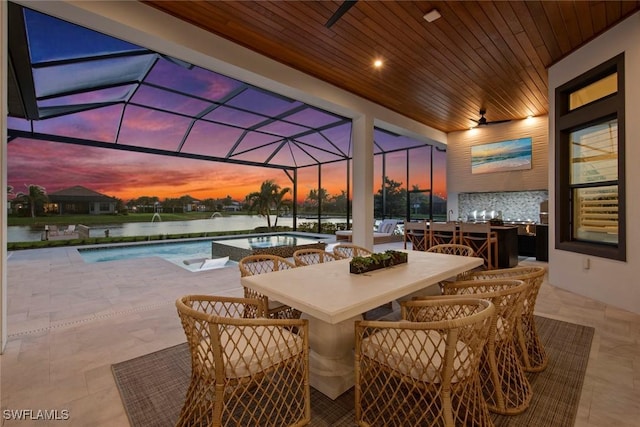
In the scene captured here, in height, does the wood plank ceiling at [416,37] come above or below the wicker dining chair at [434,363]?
above

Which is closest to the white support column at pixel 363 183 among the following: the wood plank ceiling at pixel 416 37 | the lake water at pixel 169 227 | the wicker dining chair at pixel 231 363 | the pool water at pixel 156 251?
the wood plank ceiling at pixel 416 37

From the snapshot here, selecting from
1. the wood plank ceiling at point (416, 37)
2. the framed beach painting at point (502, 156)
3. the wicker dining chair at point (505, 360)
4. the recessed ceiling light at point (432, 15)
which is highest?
the wood plank ceiling at point (416, 37)

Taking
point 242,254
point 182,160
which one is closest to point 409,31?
point 242,254

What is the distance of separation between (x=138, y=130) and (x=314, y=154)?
557 centimetres

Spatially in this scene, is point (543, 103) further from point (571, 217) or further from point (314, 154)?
point (314, 154)

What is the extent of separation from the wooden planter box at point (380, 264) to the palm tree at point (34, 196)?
34.2 feet

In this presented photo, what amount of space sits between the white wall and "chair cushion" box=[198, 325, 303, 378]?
13.5 feet

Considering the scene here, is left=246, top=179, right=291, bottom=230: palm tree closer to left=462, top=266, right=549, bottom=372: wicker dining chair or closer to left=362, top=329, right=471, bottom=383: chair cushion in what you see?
left=462, top=266, right=549, bottom=372: wicker dining chair

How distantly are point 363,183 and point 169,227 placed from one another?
8.24 metres

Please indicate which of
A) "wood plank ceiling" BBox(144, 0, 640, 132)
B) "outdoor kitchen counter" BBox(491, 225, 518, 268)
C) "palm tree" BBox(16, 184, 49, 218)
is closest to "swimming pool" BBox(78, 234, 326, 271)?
"palm tree" BBox(16, 184, 49, 218)

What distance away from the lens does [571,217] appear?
4.38m

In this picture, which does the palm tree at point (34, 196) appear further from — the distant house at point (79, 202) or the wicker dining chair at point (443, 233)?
the wicker dining chair at point (443, 233)

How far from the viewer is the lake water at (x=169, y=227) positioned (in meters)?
8.09

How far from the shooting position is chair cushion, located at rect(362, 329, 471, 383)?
1.41m
